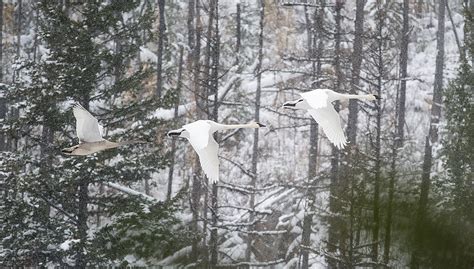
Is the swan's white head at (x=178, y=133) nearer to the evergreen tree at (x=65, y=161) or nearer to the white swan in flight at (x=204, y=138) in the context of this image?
the white swan in flight at (x=204, y=138)

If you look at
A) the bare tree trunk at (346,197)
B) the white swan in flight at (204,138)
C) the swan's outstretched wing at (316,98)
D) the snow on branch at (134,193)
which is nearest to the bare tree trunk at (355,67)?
the bare tree trunk at (346,197)

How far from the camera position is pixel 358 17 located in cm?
1541

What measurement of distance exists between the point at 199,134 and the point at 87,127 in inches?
77.6

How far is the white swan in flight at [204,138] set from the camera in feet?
20.5

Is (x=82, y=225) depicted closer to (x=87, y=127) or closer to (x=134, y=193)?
(x=134, y=193)

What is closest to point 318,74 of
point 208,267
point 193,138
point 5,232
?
point 208,267

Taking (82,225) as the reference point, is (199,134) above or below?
above

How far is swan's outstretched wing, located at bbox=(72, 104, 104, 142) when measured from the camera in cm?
792

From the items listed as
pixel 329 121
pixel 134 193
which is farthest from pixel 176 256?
pixel 329 121

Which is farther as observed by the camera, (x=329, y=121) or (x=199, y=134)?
(x=329, y=121)

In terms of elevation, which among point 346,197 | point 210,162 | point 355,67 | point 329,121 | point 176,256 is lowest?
point 176,256

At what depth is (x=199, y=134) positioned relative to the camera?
6391 millimetres

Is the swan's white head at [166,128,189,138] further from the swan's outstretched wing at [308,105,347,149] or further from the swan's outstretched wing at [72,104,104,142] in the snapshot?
the swan's outstretched wing at [308,105,347,149]

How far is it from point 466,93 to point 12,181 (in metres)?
8.54
